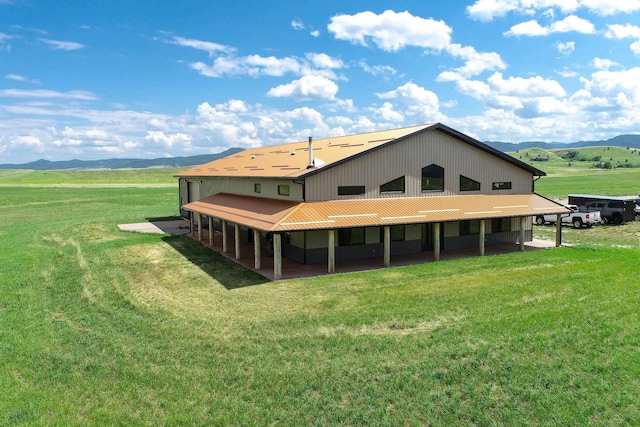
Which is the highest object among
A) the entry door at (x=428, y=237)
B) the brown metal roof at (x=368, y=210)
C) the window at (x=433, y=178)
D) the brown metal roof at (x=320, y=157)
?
the brown metal roof at (x=320, y=157)

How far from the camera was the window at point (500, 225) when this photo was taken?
26609mm

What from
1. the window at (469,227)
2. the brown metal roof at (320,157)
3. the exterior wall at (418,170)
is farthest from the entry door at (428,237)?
the brown metal roof at (320,157)

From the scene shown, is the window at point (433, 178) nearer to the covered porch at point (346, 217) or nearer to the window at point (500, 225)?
the covered porch at point (346, 217)

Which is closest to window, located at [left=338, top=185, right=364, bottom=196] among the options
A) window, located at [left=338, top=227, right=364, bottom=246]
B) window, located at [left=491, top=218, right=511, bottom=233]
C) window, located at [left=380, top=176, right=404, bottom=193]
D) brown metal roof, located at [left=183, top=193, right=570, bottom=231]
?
brown metal roof, located at [left=183, top=193, right=570, bottom=231]

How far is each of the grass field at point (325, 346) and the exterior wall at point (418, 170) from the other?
489cm

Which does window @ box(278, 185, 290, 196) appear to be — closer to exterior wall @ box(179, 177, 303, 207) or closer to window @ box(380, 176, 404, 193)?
exterior wall @ box(179, 177, 303, 207)

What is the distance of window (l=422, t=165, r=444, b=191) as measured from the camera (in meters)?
24.6

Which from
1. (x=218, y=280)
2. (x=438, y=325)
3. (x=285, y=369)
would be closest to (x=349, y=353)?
(x=285, y=369)

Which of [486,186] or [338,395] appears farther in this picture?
[486,186]

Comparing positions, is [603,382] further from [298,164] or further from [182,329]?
[298,164]

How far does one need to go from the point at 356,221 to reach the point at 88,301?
36.4 feet

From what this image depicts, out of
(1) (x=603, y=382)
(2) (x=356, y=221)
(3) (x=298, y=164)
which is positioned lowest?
(1) (x=603, y=382)

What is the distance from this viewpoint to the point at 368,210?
21.5 metres

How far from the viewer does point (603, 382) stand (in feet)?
33.3
